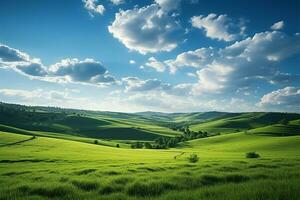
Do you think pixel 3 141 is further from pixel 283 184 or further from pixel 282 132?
pixel 282 132

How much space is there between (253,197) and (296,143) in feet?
337

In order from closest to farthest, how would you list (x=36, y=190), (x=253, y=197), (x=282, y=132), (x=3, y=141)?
(x=253, y=197), (x=36, y=190), (x=3, y=141), (x=282, y=132)

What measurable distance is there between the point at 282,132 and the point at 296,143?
5659cm

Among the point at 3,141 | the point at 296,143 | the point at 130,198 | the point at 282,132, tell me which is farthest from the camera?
the point at 282,132

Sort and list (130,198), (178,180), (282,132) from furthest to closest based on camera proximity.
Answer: (282,132)
(178,180)
(130,198)

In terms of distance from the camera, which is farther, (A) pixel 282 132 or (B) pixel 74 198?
(A) pixel 282 132

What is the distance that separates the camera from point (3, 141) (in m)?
92.0

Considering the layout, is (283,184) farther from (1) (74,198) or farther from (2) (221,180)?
(1) (74,198)

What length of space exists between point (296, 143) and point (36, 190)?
106m

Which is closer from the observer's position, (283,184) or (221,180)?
(283,184)

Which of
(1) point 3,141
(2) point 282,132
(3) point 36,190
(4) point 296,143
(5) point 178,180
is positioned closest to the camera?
(3) point 36,190

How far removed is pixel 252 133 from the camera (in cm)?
15762

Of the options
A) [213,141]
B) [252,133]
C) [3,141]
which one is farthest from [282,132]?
[3,141]

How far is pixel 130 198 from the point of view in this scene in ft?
54.8
